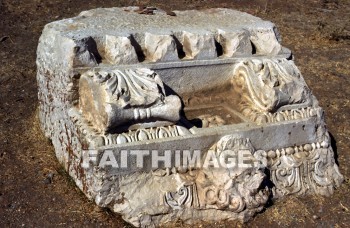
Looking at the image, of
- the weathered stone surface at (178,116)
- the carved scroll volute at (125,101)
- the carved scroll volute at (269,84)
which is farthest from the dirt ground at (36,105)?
the carved scroll volute at (269,84)

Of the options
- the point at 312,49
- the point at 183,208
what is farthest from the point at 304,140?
the point at 312,49

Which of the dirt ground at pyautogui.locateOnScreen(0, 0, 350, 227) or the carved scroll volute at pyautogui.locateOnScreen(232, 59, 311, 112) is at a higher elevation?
the carved scroll volute at pyautogui.locateOnScreen(232, 59, 311, 112)

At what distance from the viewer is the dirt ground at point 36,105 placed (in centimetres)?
370

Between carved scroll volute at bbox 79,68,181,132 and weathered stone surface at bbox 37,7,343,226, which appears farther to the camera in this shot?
weathered stone surface at bbox 37,7,343,226

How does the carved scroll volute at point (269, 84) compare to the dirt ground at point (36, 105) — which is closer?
the dirt ground at point (36, 105)

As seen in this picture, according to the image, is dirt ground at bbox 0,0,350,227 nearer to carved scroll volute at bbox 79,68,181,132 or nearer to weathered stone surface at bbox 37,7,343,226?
weathered stone surface at bbox 37,7,343,226

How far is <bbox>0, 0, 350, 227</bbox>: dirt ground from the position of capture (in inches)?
146

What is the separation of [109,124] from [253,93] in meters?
1.35

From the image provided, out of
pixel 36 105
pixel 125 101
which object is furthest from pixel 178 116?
pixel 36 105

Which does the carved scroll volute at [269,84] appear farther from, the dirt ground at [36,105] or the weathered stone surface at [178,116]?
the dirt ground at [36,105]

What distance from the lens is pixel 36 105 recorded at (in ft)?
16.8

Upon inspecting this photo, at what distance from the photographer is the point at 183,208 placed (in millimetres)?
3604

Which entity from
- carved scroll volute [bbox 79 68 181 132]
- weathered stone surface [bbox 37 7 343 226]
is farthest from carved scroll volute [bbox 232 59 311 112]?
carved scroll volute [bbox 79 68 181 132]

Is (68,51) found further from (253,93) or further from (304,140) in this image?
(304,140)
